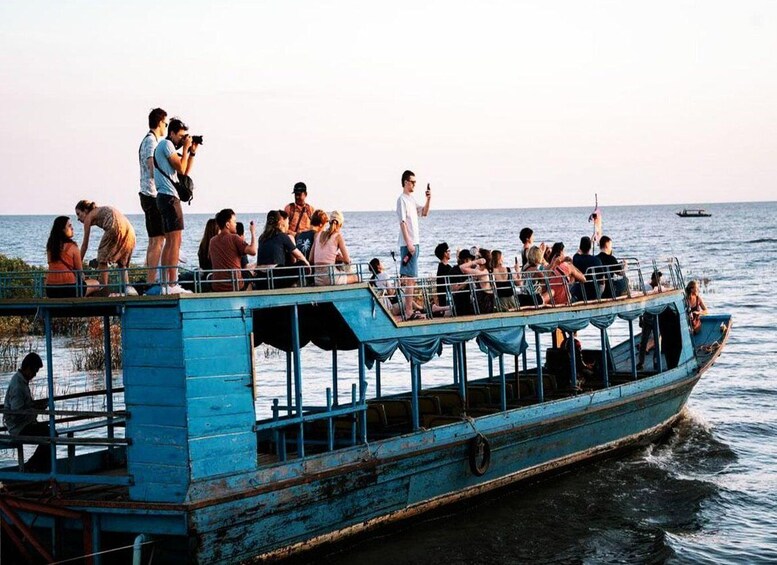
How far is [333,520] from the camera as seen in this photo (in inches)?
543

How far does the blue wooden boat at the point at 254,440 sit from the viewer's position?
39.8ft

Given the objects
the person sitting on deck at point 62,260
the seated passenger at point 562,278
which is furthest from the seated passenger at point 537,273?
the person sitting on deck at point 62,260

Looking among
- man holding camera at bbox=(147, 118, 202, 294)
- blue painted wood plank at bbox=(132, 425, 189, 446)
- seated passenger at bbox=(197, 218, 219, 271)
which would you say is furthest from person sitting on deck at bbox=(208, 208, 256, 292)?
blue painted wood plank at bbox=(132, 425, 189, 446)

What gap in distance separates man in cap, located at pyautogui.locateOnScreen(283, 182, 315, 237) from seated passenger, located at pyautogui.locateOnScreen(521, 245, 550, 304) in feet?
12.4

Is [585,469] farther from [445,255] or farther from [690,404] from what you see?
[690,404]

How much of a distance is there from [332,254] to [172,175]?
8.50 feet

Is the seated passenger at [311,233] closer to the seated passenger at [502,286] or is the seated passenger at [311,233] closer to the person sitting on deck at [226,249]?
the person sitting on deck at [226,249]

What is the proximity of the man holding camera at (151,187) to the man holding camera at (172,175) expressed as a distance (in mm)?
133

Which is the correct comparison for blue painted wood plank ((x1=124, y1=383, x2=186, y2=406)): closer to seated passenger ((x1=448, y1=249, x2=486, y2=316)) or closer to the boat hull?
the boat hull

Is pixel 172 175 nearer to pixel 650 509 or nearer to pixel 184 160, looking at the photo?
pixel 184 160

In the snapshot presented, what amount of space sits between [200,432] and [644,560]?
6646 mm

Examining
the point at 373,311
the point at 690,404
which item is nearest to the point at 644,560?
the point at 373,311

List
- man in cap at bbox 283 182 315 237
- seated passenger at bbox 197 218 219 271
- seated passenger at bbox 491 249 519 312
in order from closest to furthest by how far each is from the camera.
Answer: seated passenger at bbox 197 218 219 271
man in cap at bbox 283 182 315 237
seated passenger at bbox 491 249 519 312

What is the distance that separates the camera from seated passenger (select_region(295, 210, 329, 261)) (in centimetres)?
1471
